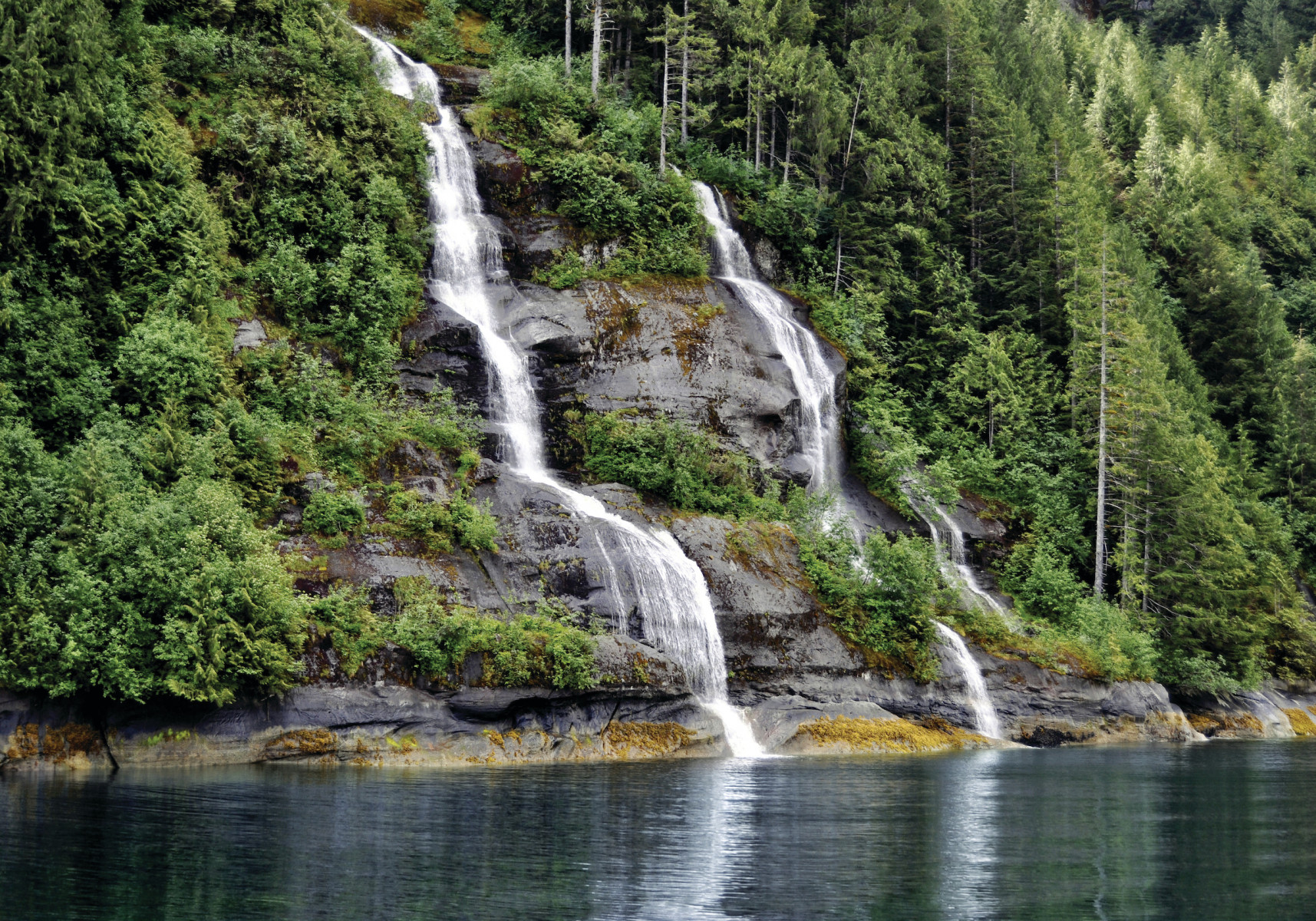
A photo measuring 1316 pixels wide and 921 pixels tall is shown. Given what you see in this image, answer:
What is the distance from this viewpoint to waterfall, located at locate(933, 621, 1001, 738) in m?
34.5

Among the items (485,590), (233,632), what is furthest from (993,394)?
(233,632)

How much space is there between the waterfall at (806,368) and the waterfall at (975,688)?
8.65 metres

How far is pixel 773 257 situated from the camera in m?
51.9

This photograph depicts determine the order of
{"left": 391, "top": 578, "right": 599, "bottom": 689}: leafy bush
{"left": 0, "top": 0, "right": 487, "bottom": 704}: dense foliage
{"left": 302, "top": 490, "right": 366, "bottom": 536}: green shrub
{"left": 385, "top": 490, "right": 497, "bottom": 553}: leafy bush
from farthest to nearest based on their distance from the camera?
{"left": 385, "top": 490, "right": 497, "bottom": 553}: leafy bush, {"left": 302, "top": 490, "right": 366, "bottom": 536}: green shrub, {"left": 391, "top": 578, "right": 599, "bottom": 689}: leafy bush, {"left": 0, "top": 0, "right": 487, "bottom": 704}: dense foliage

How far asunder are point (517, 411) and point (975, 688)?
57.5 feet

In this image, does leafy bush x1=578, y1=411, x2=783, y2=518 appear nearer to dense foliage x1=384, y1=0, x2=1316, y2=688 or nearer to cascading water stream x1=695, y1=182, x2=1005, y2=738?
dense foliage x1=384, y1=0, x2=1316, y2=688

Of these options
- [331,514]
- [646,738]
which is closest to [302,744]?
[331,514]

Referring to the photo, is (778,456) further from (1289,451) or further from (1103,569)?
(1289,451)

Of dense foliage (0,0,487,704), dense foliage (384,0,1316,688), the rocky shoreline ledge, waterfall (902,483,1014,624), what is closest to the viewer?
the rocky shoreline ledge

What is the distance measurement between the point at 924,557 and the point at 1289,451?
32155 mm

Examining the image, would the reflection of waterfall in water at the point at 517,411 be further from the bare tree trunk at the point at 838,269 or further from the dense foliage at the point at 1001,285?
the bare tree trunk at the point at 838,269

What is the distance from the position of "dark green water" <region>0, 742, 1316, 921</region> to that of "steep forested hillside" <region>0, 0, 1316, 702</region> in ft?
22.6

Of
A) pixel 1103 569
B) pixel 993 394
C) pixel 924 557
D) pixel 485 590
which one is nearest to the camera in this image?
pixel 485 590

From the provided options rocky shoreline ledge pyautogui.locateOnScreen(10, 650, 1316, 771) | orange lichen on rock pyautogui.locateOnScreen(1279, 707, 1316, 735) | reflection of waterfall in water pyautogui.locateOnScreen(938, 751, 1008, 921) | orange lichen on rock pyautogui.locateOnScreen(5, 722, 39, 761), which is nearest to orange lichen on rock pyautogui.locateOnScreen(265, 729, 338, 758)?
rocky shoreline ledge pyautogui.locateOnScreen(10, 650, 1316, 771)
